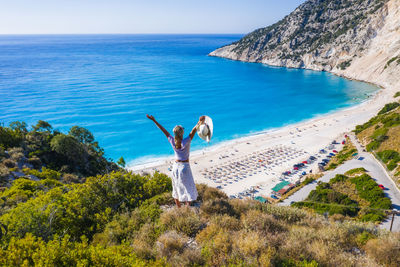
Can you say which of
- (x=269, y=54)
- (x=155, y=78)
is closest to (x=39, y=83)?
(x=155, y=78)

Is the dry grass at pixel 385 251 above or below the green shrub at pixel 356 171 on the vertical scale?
above

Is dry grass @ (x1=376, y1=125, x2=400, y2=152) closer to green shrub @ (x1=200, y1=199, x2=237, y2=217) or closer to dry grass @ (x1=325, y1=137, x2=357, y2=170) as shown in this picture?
dry grass @ (x1=325, y1=137, x2=357, y2=170)

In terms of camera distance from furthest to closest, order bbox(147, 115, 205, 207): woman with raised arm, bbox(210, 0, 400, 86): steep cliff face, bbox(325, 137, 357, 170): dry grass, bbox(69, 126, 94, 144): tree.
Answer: bbox(210, 0, 400, 86): steep cliff face, bbox(69, 126, 94, 144): tree, bbox(325, 137, 357, 170): dry grass, bbox(147, 115, 205, 207): woman with raised arm

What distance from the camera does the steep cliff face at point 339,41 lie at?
222ft

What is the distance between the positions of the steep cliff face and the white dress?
7546 centimetres

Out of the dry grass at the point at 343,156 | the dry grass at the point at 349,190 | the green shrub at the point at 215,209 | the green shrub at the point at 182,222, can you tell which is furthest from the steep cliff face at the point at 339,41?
the green shrub at the point at 182,222

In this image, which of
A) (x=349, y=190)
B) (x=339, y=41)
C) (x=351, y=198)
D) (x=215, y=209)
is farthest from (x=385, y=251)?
(x=339, y=41)

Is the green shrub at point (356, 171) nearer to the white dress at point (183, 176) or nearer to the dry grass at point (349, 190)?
the dry grass at point (349, 190)

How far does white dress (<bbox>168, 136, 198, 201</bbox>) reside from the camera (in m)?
5.48

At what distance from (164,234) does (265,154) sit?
31012 mm

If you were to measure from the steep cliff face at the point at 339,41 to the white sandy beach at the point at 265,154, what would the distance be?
32196 mm

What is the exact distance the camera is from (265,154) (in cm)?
3384

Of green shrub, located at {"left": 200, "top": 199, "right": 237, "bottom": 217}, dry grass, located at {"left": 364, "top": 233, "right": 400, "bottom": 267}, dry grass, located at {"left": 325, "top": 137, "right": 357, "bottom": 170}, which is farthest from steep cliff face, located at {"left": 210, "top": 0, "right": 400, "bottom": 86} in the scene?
green shrub, located at {"left": 200, "top": 199, "right": 237, "bottom": 217}

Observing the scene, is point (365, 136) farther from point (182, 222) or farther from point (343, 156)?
point (182, 222)
